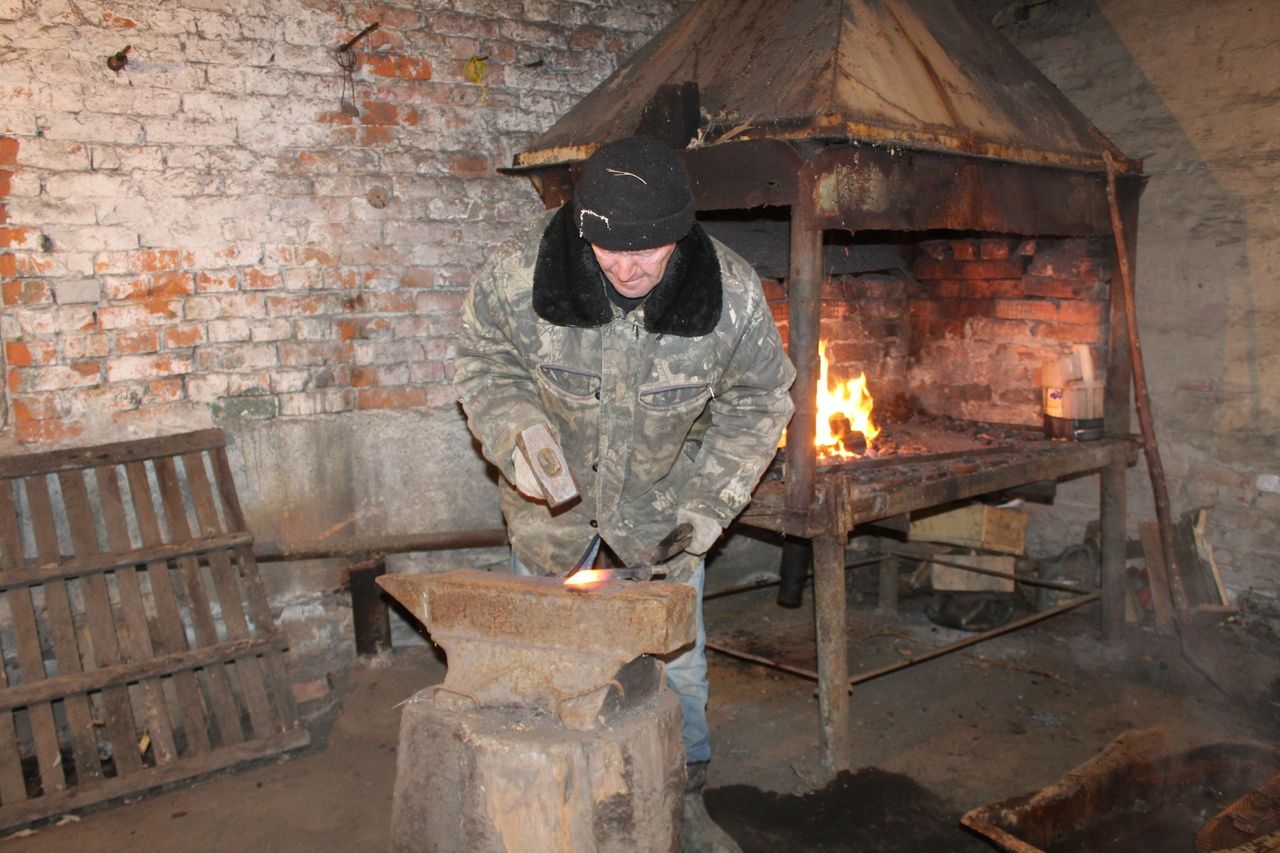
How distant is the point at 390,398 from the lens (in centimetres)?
436

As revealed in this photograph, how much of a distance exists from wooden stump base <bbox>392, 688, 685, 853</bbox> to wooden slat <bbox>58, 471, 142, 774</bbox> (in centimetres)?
178

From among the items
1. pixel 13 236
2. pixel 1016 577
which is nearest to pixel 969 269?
pixel 1016 577

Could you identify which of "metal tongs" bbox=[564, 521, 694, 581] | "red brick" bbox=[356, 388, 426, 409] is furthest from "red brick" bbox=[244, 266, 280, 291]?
"metal tongs" bbox=[564, 521, 694, 581]

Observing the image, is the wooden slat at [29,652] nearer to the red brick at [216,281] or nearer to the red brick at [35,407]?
the red brick at [35,407]

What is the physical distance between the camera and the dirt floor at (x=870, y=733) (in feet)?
10.7

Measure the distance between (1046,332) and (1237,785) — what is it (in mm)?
2255

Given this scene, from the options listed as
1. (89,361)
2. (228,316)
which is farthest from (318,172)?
(89,361)

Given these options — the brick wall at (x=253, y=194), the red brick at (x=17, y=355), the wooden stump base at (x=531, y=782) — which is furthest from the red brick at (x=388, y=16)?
the wooden stump base at (x=531, y=782)

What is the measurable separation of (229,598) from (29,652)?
67 cm

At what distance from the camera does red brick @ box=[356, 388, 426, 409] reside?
431 centimetres

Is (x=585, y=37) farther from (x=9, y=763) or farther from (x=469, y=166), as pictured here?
(x=9, y=763)

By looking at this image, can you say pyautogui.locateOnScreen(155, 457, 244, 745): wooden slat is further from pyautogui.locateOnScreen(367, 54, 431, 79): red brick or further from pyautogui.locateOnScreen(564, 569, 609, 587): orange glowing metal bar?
pyautogui.locateOnScreen(564, 569, 609, 587): orange glowing metal bar

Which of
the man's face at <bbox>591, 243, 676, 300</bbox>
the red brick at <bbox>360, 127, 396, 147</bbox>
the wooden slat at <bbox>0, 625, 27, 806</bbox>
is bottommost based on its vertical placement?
the wooden slat at <bbox>0, 625, 27, 806</bbox>

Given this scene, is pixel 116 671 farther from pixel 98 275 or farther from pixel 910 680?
pixel 910 680
